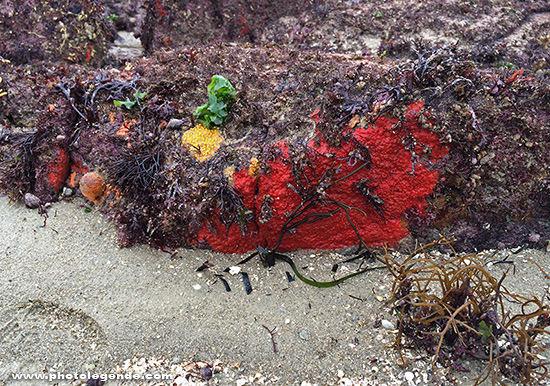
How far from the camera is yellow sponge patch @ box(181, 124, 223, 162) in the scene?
10.7 ft

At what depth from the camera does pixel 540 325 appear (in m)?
2.39

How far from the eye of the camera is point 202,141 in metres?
3.31

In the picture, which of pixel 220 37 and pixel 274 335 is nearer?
pixel 274 335

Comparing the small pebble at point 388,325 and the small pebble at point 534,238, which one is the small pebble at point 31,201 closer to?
the small pebble at point 388,325

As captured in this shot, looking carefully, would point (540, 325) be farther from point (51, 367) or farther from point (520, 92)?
point (51, 367)

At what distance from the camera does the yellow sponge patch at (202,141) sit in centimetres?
325

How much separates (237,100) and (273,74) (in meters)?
0.65

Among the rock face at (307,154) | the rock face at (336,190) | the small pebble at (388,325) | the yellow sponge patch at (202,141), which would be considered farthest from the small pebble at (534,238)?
the yellow sponge patch at (202,141)

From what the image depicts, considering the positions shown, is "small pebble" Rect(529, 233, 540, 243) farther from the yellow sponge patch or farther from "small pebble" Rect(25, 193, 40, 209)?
"small pebble" Rect(25, 193, 40, 209)

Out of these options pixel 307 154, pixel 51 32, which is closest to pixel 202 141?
pixel 307 154

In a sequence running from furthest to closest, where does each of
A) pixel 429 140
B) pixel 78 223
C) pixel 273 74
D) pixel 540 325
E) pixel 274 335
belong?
pixel 273 74 < pixel 78 223 < pixel 429 140 < pixel 274 335 < pixel 540 325

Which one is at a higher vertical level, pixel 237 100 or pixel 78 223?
pixel 237 100

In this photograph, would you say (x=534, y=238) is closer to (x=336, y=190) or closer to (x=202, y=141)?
(x=336, y=190)

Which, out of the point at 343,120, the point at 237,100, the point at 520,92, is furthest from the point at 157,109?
the point at 520,92
